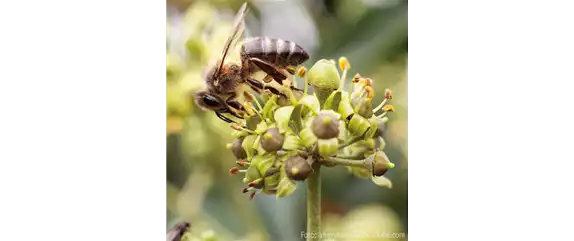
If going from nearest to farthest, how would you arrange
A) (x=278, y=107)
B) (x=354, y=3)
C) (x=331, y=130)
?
(x=331, y=130)
(x=278, y=107)
(x=354, y=3)

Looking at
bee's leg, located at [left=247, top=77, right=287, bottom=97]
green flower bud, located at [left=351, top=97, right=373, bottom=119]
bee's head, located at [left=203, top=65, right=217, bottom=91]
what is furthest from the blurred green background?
green flower bud, located at [left=351, top=97, right=373, bottom=119]

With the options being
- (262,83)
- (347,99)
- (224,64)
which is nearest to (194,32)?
(224,64)

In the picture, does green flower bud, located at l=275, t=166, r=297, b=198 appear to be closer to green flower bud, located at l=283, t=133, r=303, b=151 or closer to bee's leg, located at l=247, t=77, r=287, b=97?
green flower bud, located at l=283, t=133, r=303, b=151

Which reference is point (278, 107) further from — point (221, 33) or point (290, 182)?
point (221, 33)

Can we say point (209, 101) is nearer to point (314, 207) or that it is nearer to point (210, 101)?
point (210, 101)

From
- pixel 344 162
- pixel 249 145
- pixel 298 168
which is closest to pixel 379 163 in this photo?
pixel 344 162
